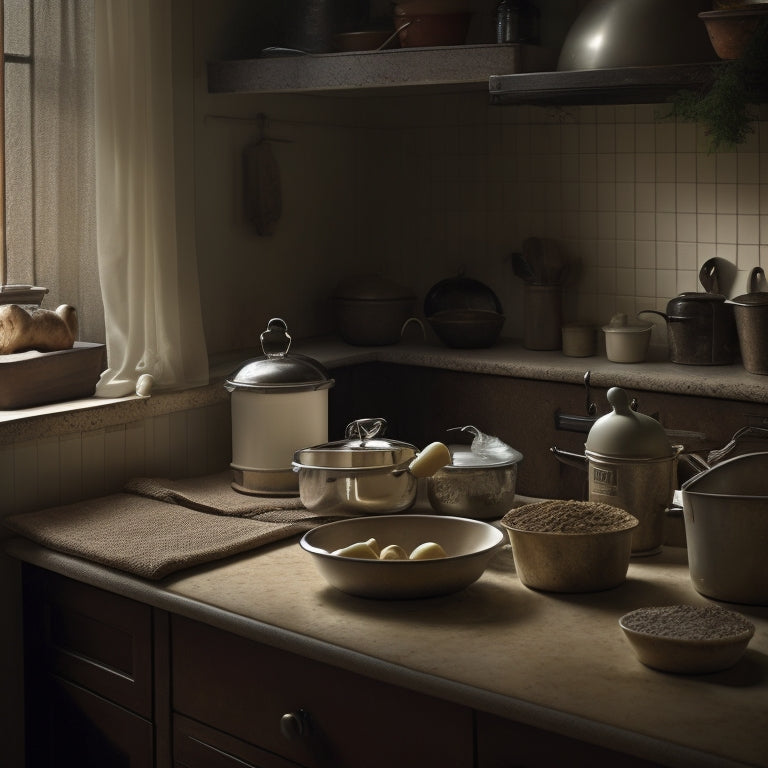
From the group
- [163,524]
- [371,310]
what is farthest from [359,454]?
[371,310]

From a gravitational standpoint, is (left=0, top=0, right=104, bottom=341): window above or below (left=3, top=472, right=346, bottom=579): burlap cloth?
above

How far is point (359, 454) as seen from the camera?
A: 231 centimetres

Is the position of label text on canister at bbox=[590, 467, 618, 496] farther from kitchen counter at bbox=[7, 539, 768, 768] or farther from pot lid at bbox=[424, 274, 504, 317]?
pot lid at bbox=[424, 274, 504, 317]

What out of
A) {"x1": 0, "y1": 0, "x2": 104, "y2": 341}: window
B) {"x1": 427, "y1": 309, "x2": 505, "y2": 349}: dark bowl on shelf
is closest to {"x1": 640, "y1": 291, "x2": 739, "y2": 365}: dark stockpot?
{"x1": 427, "y1": 309, "x2": 505, "y2": 349}: dark bowl on shelf

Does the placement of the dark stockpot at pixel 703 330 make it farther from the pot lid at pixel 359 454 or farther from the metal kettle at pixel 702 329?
the pot lid at pixel 359 454

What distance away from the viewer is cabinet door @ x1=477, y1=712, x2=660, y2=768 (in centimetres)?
139

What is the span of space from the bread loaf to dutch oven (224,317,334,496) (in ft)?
1.30

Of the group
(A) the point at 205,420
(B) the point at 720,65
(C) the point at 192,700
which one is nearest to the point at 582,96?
(B) the point at 720,65

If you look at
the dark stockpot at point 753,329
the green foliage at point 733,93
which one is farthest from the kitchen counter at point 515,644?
the dark stockpot at point 753,329

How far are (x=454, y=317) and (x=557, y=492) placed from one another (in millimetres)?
713

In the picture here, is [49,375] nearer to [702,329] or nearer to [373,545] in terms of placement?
[373,545]

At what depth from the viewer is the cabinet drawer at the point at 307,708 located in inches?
62.2

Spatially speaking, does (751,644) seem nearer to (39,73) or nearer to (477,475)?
(477,475)

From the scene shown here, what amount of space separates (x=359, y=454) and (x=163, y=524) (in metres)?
0.42
